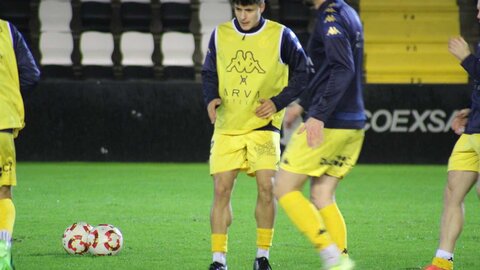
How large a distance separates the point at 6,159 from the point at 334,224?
70.3 inches

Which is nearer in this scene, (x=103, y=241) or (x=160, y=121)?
(x=103, y=241)

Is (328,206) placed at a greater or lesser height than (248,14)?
lesser

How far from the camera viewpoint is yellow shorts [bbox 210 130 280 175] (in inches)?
249

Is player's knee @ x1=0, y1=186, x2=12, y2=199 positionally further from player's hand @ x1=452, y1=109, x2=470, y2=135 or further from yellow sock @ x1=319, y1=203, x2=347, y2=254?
player's hand @ x1=452, y1=109, x2=470, y2=135

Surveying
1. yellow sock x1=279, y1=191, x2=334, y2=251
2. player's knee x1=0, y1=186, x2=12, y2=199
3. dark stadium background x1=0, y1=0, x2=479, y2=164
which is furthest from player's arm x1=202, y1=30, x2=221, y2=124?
→ dark stadium background x1=0, y1=0, x2=479, y2=164

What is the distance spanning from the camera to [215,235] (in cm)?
624

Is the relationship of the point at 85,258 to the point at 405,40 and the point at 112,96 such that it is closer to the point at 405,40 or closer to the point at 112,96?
the point at 112,96

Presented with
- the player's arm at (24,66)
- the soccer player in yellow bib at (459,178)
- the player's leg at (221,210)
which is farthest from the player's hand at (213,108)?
the soccer player in yellow bib at (459,178)

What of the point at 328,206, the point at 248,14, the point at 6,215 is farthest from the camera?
the point at 248,14

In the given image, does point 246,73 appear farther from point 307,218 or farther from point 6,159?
point 6,159

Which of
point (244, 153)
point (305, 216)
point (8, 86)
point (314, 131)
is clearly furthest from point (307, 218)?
point (8, 86)

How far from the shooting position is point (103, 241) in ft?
22.4

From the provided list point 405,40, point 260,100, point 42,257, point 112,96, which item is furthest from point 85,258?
point 405,40

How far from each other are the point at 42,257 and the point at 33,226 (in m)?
1.53
